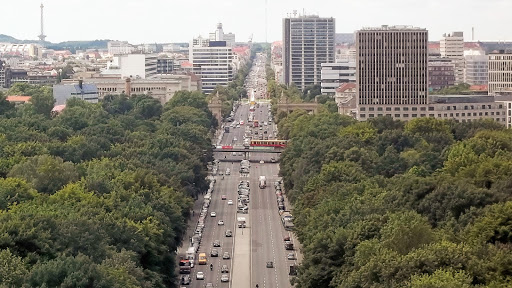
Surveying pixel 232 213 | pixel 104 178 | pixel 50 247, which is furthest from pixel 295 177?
pixel 50 247

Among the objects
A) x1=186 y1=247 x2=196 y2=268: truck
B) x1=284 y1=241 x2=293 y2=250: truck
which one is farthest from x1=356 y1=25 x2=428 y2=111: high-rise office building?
x1=186 y1=247 x2=196 y2=268: truck

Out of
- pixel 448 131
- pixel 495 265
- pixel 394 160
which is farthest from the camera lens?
pixel 448 131

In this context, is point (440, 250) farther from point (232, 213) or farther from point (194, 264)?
point (232, 213)

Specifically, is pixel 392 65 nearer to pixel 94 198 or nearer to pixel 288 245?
pixel 288 245

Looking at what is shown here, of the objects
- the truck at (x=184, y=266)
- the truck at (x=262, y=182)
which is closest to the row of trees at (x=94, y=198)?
the truck at (x=184, y=266)

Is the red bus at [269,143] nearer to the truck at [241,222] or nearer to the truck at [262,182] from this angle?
the truck at [262,182]

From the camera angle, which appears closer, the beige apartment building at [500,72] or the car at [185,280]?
the car at [185,280]
